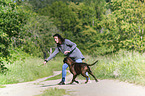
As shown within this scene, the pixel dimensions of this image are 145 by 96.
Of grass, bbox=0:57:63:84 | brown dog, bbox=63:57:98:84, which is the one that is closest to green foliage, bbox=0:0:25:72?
grass, bbox=0:57:63:84

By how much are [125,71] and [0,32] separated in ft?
24.7

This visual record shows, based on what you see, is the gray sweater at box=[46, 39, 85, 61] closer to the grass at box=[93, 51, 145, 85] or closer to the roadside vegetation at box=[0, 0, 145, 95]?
the roadside vegetation at box=[0, 0, 145, 95]

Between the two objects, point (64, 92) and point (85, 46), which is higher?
point (64, 92)

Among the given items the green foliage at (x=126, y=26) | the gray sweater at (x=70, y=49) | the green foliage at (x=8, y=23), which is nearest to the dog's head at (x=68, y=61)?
the gray sweater at (x=70, y=49)

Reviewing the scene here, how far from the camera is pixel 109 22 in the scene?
2773cm

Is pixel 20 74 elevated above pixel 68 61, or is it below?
below

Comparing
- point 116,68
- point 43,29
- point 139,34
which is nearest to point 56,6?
point 43,29

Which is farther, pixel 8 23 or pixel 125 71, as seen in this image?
pixel 8 23

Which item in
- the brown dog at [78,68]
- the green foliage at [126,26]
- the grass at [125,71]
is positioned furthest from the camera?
the green foliage at [126,26]

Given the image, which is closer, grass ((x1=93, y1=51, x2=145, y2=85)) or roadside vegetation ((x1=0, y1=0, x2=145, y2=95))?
grass ((x1=93, y1=51, x2=145, y2=85))

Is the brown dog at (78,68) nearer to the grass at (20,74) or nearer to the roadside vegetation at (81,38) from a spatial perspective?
the roadside vegetation at (81,38)

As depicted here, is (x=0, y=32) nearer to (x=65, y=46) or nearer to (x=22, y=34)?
(x=22, y=34)

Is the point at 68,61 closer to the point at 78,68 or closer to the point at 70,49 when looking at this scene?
the point at 78,68

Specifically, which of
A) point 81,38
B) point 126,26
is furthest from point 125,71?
point 81,38
